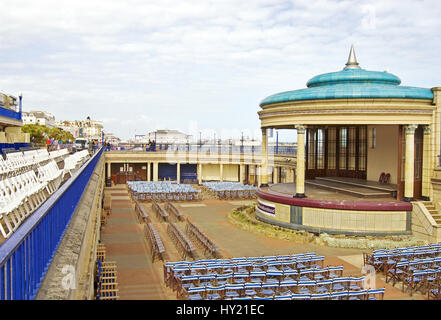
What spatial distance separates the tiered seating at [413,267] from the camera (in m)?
12.3

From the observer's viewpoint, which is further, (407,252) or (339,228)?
(339,228)

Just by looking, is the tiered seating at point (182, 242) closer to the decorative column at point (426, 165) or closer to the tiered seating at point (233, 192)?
→ the decorative column at point (426, 165)

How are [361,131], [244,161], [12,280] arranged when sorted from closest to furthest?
1. [12,280]
2. [361,131]
3. [244,161]

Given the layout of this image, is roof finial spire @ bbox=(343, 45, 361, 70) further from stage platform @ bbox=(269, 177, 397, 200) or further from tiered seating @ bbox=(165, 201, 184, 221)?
tiered seating @ bbox=(165, 201, 184, 221)

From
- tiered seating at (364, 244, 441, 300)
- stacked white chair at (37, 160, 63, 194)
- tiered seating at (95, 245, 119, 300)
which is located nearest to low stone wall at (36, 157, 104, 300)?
tiered seating at (95, 245, 119, 300)

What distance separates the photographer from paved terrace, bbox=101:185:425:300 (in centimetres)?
1283

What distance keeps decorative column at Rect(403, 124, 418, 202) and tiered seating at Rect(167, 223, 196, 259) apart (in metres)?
11.2

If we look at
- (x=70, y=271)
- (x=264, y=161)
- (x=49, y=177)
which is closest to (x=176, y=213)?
(x=264, y=161)

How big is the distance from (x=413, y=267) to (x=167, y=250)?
969 cm

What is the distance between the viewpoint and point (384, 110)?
2027cm

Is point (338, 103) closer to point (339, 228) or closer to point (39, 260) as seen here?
point (339, 228)

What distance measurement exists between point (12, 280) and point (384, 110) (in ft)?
64.3

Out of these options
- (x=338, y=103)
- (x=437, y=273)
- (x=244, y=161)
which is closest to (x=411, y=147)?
(x=338, y=103)

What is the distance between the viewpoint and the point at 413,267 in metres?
13.5
